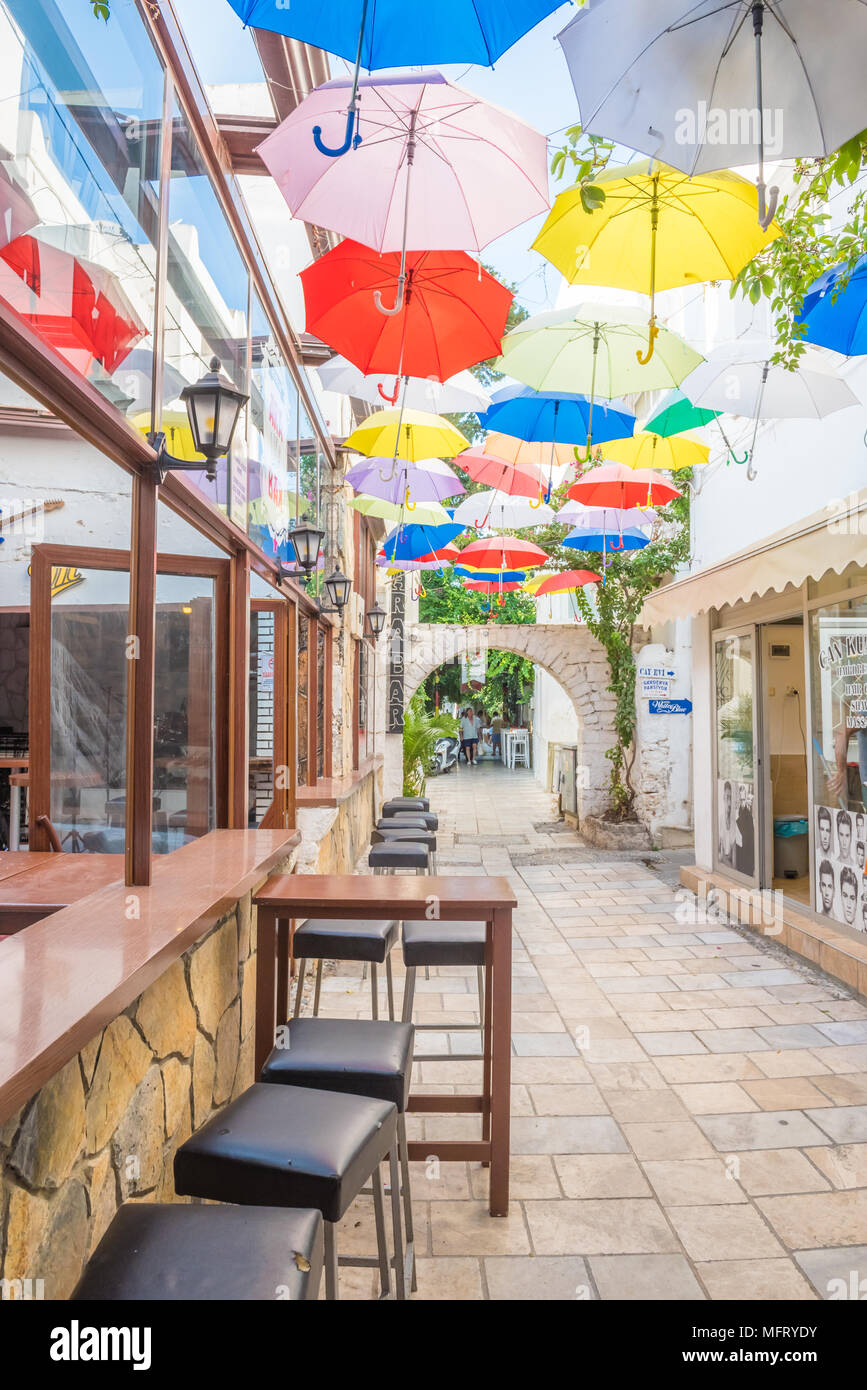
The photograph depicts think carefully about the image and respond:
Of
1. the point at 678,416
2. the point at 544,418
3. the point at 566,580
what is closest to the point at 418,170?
the point at 544,418

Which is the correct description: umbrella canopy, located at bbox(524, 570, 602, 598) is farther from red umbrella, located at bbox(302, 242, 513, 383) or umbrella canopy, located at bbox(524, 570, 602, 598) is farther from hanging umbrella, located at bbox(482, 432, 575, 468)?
red umbrella, located at bbox(302, 242, 513, 383)

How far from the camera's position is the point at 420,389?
17.9 feet

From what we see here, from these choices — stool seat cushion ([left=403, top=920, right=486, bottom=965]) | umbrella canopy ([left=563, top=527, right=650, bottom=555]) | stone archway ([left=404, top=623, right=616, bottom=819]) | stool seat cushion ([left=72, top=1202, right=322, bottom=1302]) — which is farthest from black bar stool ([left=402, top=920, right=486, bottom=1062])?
stone archway ([left=404, top=623, right=616, bottom=819])

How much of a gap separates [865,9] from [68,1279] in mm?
3347

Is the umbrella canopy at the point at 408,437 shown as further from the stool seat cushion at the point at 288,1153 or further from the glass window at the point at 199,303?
the stool seat cushion at the point at 288,1153

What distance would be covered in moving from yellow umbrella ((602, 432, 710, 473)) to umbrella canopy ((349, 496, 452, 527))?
1.72 m

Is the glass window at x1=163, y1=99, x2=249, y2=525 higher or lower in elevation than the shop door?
higher

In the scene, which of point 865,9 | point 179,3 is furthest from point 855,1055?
point 179,3

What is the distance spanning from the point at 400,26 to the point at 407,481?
4525 mm

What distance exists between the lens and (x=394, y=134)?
314 cm

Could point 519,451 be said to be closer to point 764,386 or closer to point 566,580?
point 764,386

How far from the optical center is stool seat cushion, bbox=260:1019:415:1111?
2068mm
